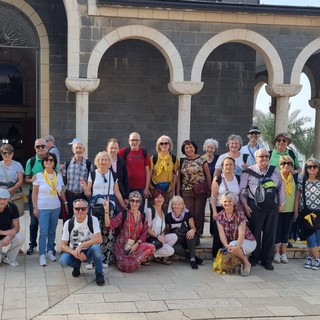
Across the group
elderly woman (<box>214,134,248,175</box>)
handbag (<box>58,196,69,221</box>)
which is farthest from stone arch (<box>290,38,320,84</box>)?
handbag (<box>58,196,69,221</box>)

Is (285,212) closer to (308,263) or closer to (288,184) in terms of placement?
(288,184)

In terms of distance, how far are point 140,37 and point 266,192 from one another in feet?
19.2

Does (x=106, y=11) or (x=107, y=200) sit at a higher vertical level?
(x=106, y=11)

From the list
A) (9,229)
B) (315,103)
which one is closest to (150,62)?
(315,103)

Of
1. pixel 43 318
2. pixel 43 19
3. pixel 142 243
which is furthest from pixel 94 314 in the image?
pixel 43 19

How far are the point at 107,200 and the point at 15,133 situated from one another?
41.6 ft

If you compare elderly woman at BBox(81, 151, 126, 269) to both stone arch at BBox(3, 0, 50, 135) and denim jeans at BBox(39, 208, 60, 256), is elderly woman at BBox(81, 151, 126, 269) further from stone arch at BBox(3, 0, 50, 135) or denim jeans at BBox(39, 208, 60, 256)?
stone arch at BBox(3, 0, 50, 135)

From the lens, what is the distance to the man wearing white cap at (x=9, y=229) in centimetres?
579

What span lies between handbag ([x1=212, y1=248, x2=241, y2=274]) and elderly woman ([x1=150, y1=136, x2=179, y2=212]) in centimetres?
114

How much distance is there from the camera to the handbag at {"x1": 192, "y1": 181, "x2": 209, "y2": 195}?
6.45m

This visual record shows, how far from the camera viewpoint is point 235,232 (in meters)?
6.05

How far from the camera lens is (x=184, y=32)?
1044 cm

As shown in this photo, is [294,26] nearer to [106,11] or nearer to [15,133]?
[106,11]

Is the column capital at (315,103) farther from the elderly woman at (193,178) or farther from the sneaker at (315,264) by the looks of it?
the elderly woman at (193,178)
